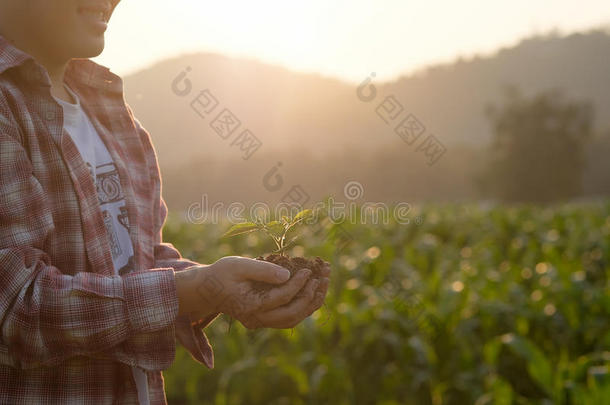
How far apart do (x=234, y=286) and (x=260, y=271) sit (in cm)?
6

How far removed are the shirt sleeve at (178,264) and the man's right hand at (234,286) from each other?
8.1 inches

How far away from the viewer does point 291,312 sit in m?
1.08

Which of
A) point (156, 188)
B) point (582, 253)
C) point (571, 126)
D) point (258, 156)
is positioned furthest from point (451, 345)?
point (258, 156)

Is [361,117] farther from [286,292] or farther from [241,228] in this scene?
[286,292]

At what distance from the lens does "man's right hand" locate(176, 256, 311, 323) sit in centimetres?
103

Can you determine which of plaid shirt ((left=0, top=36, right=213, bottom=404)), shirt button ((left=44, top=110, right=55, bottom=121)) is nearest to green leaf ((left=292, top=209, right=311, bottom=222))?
plaid shirt ((left=0, top=36, right=213, bottom=404))

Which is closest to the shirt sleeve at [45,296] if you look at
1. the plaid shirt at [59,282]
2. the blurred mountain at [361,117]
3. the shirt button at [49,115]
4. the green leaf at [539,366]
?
the plaid shirt at [59,282]

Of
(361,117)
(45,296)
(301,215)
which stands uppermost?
(361,117)

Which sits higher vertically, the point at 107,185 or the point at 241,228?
the point at 241,228

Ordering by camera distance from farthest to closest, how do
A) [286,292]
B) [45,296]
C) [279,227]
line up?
[279,227], [286,292], [45,296]

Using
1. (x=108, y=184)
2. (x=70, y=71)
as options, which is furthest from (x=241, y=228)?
(x=70, y=71)

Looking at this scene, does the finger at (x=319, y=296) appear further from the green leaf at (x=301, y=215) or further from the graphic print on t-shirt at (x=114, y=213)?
the graphic print on t-shirt at (x=114, y=213)

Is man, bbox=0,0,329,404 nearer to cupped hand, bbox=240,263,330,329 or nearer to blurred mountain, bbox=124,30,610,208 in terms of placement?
cupped hand, bbox=240,263,330,329

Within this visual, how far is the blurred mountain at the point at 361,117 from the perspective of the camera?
131ft
